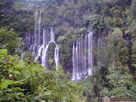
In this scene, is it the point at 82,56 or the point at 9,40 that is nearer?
the point at 9,40

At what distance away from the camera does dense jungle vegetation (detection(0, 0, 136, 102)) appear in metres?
1.59

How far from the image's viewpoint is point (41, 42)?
1838 centimetres

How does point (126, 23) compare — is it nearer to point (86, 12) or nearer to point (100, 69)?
point (86, 12)

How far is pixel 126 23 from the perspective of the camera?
14.3 m

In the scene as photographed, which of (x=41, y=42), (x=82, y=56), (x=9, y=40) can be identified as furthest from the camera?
(x=41, y=42)

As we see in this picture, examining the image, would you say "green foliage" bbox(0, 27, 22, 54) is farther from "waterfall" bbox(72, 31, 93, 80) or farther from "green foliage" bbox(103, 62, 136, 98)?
"waterfall" bbox(72, 31, 93, 80)

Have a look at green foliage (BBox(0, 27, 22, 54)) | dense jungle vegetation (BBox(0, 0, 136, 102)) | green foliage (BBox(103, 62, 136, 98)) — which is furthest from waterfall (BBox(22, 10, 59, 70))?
green foliage (BBox(0, 27, 22, 54))

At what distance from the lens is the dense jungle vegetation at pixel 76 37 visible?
1.59m

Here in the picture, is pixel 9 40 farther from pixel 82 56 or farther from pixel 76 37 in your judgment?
pixel 76 37

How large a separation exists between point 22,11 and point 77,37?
8.76 metres

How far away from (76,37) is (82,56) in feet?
7.20

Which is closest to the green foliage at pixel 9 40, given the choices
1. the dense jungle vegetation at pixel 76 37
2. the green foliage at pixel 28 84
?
the dense jungle vegetation at pixel 76 37

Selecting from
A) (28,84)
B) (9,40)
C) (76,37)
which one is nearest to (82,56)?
(76,37)

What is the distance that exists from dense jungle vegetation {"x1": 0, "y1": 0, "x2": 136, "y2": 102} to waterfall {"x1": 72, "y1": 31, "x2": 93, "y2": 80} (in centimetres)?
54
